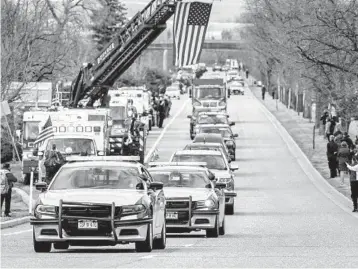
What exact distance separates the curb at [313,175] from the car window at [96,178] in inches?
549

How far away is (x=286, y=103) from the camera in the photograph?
112 meters

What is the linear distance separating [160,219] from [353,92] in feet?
75.4

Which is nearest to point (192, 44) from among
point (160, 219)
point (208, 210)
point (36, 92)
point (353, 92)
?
point (353, 92)

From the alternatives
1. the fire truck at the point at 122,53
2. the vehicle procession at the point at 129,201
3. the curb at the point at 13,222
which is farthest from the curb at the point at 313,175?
the curb at the point at 13,222

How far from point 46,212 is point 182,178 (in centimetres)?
695

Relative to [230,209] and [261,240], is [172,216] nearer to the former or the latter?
[261,240]

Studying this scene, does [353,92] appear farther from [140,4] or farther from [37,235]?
[140,4]

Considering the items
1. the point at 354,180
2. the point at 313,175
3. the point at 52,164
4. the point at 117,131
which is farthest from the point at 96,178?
the point at 117,131

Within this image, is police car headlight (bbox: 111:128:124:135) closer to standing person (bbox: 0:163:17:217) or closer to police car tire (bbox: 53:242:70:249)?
standing person (bbox: 0:163:17:217)

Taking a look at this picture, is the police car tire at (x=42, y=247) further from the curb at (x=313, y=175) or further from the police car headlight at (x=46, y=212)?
the curb at (x=313, y=175)

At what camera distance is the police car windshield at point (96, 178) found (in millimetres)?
19234

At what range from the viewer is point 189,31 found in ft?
149

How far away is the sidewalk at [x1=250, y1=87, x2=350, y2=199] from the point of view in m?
47.0

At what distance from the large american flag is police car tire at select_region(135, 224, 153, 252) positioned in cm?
2643
